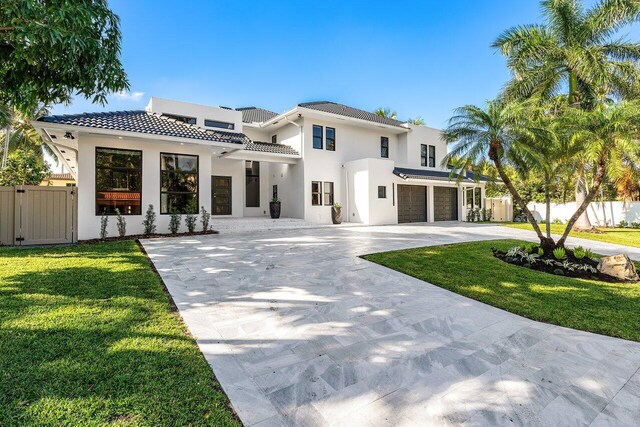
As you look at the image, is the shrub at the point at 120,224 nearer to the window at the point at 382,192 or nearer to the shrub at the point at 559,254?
the window at the point at 382,192

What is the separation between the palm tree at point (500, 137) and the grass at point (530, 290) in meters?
2.37

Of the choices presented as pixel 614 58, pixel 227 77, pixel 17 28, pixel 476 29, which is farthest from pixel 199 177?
pixel 614 58

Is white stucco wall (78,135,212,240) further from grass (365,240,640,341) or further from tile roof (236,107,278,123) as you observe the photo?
tile roof (236,107,278,123)

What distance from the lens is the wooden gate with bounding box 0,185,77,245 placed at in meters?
9.05

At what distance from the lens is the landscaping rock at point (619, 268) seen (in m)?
7.02

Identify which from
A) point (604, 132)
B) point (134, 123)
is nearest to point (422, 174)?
point (604, 132)

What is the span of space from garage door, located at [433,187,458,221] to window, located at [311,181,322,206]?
8.57 meters

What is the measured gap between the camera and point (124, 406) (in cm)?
228

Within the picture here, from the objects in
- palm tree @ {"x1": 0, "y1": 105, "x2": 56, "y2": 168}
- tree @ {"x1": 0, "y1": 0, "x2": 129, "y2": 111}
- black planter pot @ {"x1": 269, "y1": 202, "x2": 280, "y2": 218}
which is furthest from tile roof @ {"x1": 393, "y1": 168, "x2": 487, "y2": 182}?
palm tree @ {"x1": 0, "y1": 105, "x2": 56, "y2": 168}

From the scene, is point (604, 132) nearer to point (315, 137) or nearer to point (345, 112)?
point (315, 137)

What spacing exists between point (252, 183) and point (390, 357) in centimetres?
1666

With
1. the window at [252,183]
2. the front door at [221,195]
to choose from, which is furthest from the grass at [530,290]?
the window at [252,183]

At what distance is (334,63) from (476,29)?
25.6 feet

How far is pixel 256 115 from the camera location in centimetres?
2175
